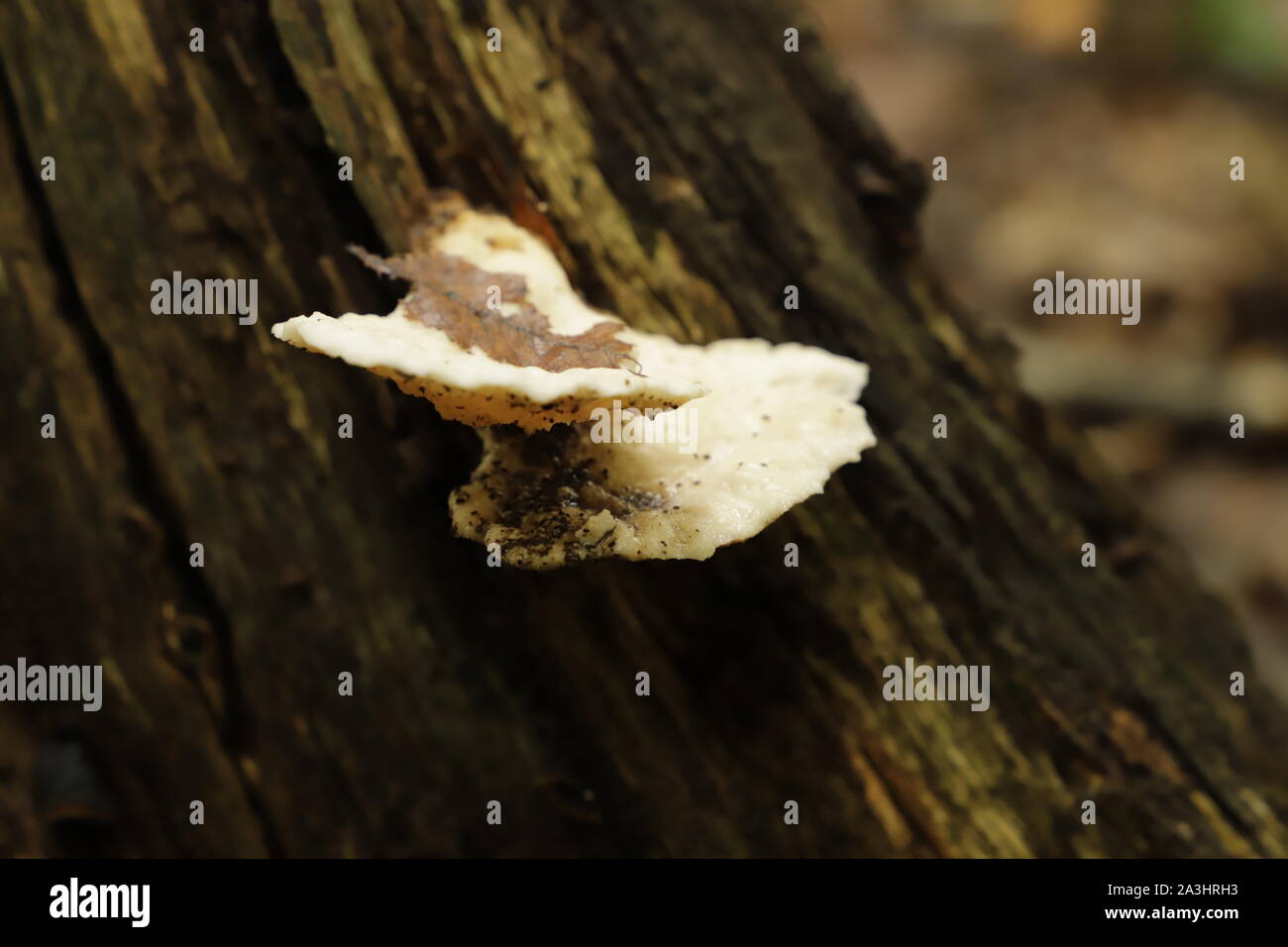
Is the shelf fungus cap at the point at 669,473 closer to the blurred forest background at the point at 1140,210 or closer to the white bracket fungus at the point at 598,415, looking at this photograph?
the white bracket fungus at the point at 598,415

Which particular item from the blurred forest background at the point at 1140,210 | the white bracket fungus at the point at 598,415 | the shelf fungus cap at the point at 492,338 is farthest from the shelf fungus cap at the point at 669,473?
the blurred forest background at the point at 1140,210

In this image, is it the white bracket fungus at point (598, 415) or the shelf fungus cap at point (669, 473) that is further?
the shelf fungus cap at point (669, 473)

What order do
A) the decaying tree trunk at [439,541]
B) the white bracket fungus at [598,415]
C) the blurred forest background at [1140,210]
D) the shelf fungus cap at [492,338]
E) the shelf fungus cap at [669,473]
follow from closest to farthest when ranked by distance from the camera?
1. the shelf fungus cap at [492,338]
2. the white bracket fungus at [598,415]
3. the shelf fungus cap at [669,473]
4. the decaying tree trunk at [439,541]
5. the blurred forest background at [1140,210]

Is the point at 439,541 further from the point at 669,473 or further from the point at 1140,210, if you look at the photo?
the point at 1140,210

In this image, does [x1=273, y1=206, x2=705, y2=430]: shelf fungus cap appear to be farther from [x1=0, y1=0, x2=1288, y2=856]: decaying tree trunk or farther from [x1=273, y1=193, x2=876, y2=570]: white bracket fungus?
[x1=0, y1=0, x2=1288, y2=856]: decaying tree trunk

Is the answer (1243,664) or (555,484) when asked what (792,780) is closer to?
(555,484)

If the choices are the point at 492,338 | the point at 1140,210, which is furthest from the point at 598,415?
the point at 1140,210

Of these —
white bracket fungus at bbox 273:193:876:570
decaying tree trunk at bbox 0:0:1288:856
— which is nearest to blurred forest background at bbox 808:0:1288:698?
decaying tree trunk at bbox 0:0:1288:856
